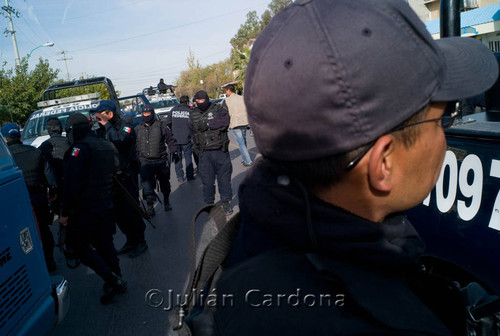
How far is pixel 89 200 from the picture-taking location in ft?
12.1

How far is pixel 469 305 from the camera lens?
1.02 m

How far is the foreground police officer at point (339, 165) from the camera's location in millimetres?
701

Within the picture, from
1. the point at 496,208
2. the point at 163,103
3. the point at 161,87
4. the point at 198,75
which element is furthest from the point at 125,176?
the point at 198,75

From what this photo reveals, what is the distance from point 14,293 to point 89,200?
1.56 m

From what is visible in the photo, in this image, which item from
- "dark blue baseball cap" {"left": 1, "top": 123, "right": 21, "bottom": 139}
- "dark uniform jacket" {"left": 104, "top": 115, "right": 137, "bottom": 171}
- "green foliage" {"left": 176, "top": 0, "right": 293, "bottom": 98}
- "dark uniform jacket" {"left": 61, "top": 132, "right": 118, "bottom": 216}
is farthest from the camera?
"green foliage" {"left": 176, "top": 0, "right": 293, "bottom": 98}

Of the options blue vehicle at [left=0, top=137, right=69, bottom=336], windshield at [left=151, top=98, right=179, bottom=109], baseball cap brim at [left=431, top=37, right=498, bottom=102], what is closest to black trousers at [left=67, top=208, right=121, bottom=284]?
blue vehicle at [left=0, top=137, right=69, bottom=336]

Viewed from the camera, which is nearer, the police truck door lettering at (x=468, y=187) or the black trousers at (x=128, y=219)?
the police truck door lettering at (x=468, y=187)

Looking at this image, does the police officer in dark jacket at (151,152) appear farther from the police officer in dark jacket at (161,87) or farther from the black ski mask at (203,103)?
the police officer in dark jacket at (161,87)

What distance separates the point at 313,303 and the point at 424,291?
1.53 ft

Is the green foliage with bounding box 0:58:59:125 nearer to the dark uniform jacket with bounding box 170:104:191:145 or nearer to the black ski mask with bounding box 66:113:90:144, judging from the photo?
the dark uniform jacket with bounding box 170:104:191:145

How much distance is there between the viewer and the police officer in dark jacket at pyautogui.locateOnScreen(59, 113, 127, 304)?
359 centimetres

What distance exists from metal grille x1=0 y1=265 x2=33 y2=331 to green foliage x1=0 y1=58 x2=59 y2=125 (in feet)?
76.2

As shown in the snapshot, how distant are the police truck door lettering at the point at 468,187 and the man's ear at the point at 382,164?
110 cm

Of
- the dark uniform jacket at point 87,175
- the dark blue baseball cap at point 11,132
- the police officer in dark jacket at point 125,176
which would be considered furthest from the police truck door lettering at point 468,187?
the dark blue baseball cap at point 11,132
